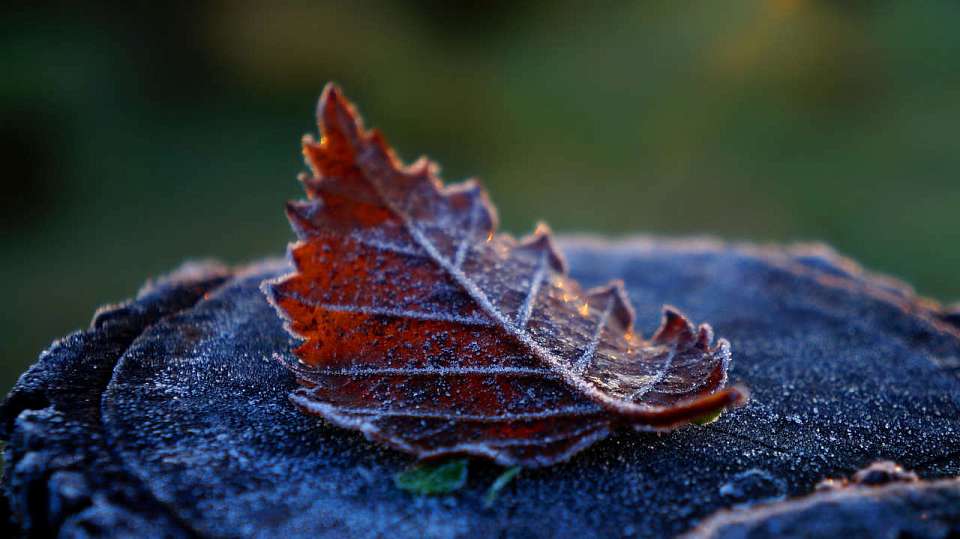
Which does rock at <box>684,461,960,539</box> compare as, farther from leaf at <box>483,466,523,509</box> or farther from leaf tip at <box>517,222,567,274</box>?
leaf tip at <box>517,222,567,274</box>

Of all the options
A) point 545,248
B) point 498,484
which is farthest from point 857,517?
point 545,248

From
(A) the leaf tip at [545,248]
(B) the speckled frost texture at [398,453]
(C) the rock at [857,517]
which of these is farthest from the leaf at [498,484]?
(A) the leaf tip at [545,248]

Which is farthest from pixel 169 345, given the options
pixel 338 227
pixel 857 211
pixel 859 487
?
pixel 857 211

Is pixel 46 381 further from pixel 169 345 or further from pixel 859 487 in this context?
pixel 859 487

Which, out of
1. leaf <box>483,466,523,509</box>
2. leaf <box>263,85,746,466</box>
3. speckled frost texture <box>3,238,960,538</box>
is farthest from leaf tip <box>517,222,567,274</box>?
leaf <box>483,466,523,509</box>

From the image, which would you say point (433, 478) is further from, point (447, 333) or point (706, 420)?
point (706, 420)
